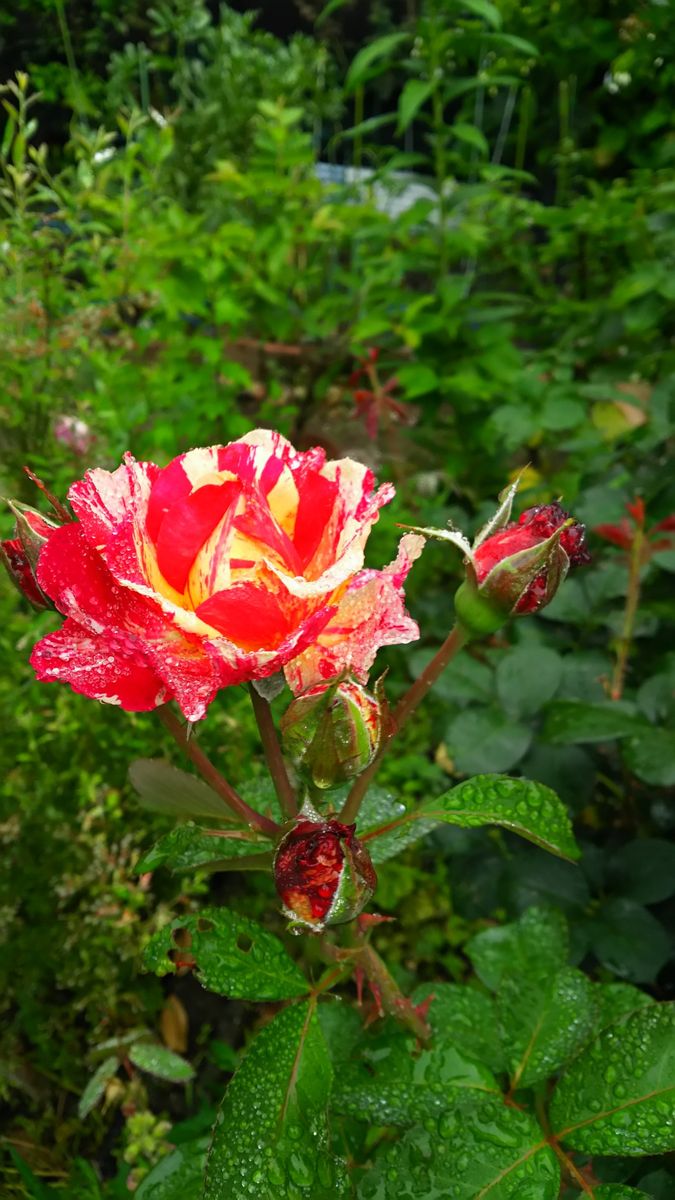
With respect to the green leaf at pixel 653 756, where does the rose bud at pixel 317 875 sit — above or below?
above

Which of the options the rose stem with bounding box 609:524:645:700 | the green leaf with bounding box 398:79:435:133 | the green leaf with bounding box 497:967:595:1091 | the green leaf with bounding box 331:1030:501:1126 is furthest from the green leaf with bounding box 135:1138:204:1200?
the green leaf with bounding box 398:79:435:133

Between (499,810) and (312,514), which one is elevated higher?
(312,514)

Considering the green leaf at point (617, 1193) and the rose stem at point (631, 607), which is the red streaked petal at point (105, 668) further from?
the rose stem at point (631, 607)

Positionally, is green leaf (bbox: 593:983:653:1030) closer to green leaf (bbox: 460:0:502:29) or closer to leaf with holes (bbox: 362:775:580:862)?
leaf with holes (bbox: 362:775:580:862)

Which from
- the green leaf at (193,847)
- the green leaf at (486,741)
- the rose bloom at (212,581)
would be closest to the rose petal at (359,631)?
the rose bloom at (212,581)

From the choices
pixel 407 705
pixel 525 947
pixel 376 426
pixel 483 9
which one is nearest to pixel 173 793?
pixel 407 705

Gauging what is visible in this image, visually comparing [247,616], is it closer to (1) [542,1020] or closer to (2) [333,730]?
(2) [333,730]

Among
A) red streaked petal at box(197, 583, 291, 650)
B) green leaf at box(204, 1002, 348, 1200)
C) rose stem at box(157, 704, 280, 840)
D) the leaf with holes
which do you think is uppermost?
red streaked petal at box(197, 583, 291, 650)
